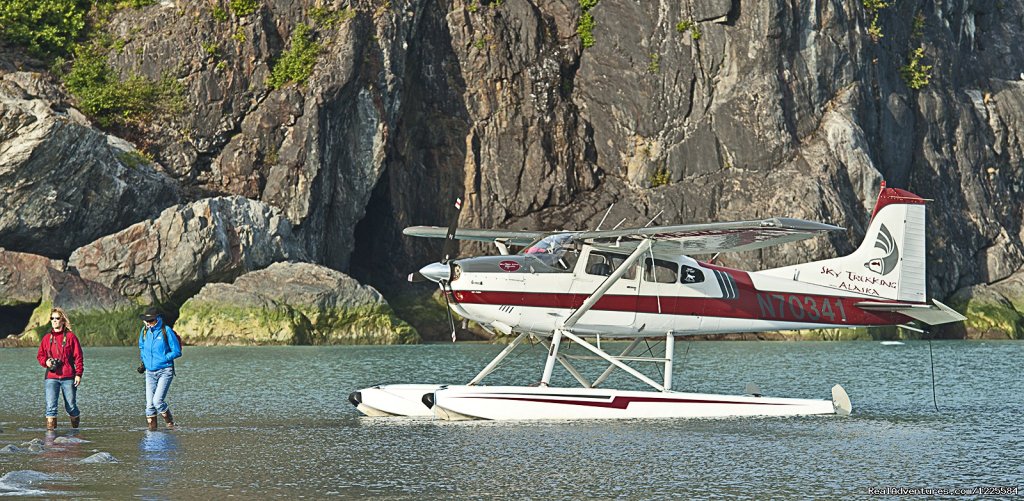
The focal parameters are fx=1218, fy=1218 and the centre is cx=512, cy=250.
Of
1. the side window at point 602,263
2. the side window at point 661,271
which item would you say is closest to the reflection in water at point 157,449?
the side window at point 602,263

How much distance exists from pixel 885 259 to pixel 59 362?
12.6m

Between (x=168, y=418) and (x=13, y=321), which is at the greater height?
(x=13, y=321)

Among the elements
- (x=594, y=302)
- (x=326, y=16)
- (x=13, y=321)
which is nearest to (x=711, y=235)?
(x=594, y=302)

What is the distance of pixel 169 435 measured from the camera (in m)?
14.6

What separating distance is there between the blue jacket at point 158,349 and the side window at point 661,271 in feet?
22.7

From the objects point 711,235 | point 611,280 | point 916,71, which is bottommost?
point 611,280

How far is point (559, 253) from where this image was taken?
17.5 meters

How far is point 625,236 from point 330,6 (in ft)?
128

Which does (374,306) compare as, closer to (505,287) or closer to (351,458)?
(505,287)

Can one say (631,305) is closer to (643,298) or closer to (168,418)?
(643,298)

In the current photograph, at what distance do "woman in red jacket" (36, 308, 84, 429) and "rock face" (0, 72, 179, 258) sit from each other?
29265 mm

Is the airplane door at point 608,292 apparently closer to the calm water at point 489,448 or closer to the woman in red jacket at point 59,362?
the calm water at point 489,448

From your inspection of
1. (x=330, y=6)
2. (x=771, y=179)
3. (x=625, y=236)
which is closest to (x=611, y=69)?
(x=771, y=179)

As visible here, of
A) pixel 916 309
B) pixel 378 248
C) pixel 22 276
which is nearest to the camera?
pixel 916 309
